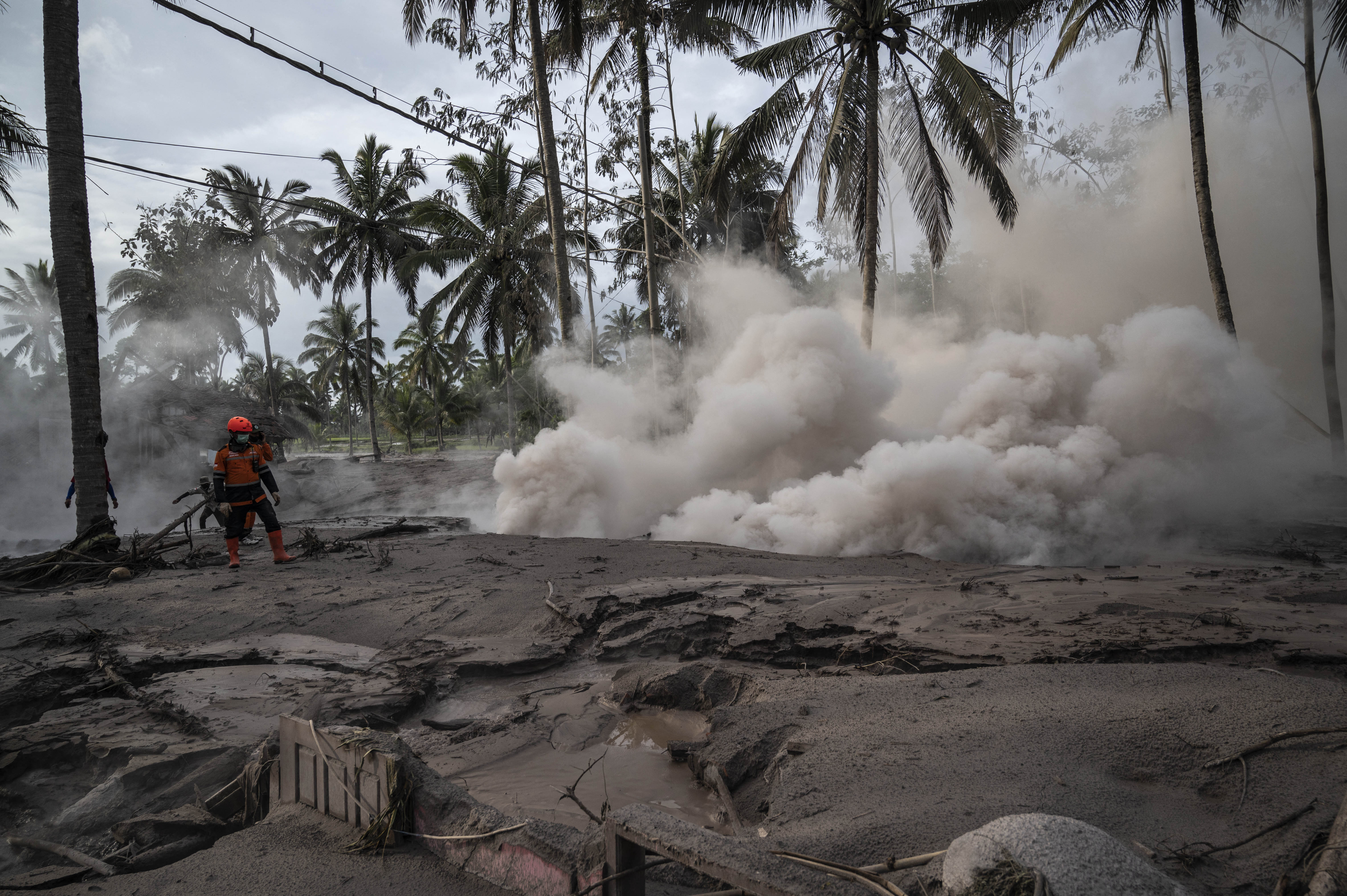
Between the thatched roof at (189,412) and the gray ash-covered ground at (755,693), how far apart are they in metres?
14.9

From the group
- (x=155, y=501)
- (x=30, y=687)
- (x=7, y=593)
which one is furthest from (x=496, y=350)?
(x=30, y=687)

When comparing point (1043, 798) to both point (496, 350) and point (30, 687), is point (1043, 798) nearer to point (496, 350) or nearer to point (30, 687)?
point (30, 687)

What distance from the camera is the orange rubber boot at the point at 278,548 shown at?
348 inches

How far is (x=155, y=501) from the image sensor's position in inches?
741

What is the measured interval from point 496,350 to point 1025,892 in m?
28.9

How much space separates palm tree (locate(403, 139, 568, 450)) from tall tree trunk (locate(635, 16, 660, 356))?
670 centimetres

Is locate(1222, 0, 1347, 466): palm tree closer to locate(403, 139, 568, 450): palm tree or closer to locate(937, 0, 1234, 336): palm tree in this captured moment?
locate(937, 0, 1234, 336): palm tree

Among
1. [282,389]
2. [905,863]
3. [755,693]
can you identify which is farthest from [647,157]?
[282,389]

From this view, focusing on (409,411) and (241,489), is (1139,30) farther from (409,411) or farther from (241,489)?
(409,411)

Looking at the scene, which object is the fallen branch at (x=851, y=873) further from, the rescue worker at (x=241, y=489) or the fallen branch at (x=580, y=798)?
the rescue worker at (x=241, y=489)

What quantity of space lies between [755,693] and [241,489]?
7527 millimetres

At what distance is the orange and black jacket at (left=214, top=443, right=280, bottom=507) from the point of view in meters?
8.59

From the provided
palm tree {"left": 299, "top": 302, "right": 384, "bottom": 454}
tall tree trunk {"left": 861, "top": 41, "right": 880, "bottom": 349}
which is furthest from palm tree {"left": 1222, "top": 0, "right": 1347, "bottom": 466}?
palm tree {"left": 299, "top": 302, "right": 384, "bottom": 454}

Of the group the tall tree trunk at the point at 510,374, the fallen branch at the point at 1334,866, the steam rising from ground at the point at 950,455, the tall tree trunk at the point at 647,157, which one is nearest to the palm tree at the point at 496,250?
the tall tree trunk at the point at 510,374
